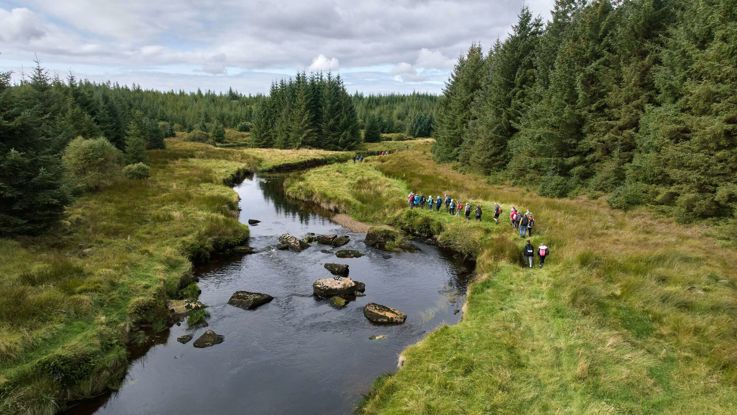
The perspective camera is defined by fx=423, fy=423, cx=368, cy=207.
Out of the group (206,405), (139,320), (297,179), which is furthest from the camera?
(297,179)

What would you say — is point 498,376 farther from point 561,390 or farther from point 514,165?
point 514,165

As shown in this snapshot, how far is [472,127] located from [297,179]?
27.2m

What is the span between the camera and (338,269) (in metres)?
28.8

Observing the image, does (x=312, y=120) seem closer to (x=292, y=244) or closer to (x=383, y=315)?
(x=292, y=244)

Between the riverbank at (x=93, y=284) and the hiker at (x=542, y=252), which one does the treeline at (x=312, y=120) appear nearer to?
the riverbank at (x=93, y=284)

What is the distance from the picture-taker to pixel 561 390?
47.3ft

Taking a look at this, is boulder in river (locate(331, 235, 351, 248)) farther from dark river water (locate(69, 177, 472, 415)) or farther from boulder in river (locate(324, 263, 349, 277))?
boulder in river (locate(324, 263, 349, 277))

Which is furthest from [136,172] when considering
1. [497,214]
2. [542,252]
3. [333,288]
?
[542,252]

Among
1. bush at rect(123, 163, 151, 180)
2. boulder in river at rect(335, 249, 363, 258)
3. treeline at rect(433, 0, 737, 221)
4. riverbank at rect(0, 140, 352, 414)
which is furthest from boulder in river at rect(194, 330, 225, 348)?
bush at rect(123, 163, 151, 180)

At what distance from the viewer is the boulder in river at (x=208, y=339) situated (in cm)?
1970

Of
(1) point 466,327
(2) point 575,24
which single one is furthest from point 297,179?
(1) point 466,327

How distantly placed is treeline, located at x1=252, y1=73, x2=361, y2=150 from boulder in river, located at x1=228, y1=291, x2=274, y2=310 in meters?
79.0

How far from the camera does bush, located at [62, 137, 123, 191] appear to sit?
41438 millimetres

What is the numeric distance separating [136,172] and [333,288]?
36.7m
